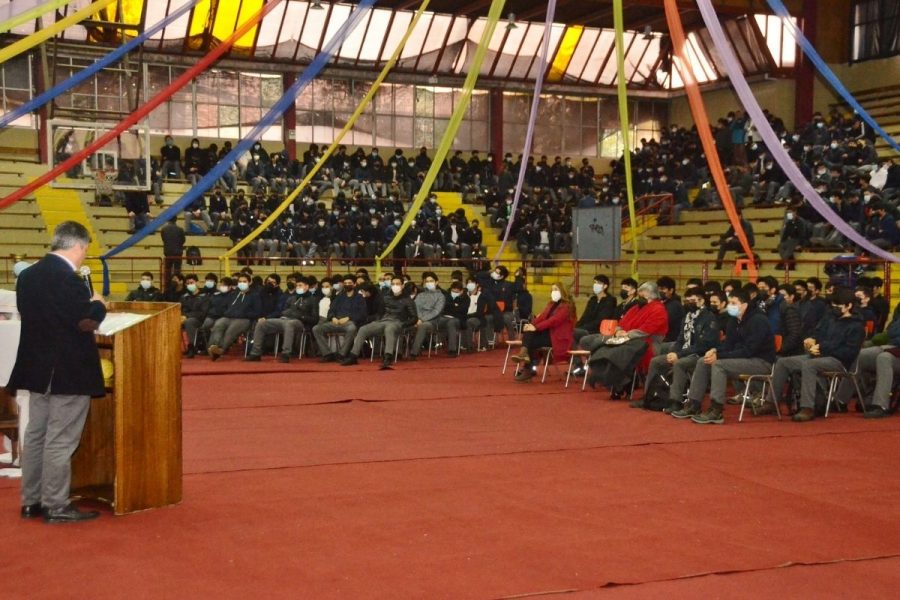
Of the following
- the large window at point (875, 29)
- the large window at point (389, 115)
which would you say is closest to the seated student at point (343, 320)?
the large window at point (389, 115)

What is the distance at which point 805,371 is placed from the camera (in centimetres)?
941

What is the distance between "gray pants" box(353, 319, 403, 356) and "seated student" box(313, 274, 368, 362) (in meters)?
0.19

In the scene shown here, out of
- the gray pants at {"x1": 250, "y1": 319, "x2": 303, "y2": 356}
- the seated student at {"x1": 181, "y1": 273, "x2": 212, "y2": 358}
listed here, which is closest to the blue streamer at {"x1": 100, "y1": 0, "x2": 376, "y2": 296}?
the gray pants at {"x1": 250, "y1": 319, "x2": 303, "y2": 356}

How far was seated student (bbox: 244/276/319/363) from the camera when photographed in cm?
1473

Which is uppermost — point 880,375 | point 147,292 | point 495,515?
point 147,292

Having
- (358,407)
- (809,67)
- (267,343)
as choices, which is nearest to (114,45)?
(267,343)

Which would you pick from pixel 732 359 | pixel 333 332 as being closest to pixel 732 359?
pixel 732 359

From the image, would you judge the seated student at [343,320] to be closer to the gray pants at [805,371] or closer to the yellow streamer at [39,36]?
the yellow streamer at [39,36]

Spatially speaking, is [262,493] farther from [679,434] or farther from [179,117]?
[179,117]

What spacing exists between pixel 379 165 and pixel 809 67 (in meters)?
12.1

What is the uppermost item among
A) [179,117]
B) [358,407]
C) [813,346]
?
[179,117]

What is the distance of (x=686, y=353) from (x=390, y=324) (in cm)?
524

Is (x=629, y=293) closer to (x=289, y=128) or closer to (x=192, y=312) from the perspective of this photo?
(x=192, y=312)

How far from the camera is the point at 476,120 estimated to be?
3134cm
